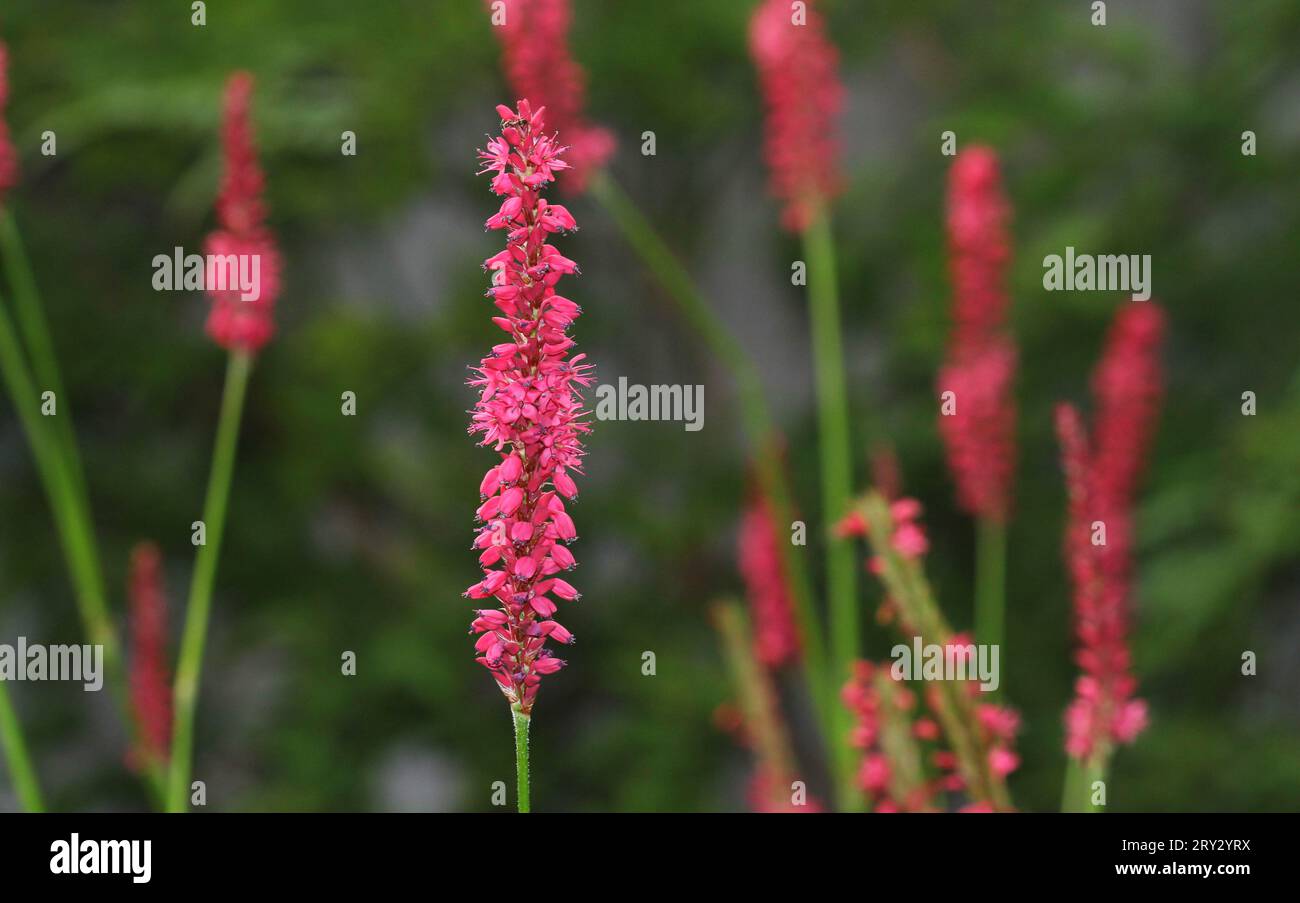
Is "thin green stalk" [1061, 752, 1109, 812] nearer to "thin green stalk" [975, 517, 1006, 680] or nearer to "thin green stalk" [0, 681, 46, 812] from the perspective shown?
"thin green stalk" [975, 517, 1006, 680]

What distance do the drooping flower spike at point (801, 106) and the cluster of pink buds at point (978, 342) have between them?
189mm

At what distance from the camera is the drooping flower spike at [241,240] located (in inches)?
46.0

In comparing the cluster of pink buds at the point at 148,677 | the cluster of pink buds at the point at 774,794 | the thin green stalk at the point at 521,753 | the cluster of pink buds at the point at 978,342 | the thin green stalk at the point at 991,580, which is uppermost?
the cluster of pink buds at the point at 978,342

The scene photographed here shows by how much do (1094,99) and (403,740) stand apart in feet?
6.87

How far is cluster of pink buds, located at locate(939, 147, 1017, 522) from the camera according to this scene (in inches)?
53.7

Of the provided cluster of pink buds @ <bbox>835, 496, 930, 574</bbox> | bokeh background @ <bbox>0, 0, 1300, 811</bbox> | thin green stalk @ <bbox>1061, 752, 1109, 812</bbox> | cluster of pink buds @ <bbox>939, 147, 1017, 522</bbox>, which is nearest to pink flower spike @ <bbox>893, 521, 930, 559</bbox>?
cluster of pink buds @ <bbox>835, 496, 930, 574</bbox>

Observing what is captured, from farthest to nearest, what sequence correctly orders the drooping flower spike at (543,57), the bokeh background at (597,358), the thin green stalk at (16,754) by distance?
the bokeh background at (597,358), the drooping flower spike at (543,57), the thin green stalk at (16,754)

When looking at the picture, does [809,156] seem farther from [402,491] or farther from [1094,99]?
[402,491]

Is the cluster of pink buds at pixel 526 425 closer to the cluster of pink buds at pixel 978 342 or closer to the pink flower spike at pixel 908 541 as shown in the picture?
the pink flower spike at pixel 908 541

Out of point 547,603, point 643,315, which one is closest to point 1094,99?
point 643,315

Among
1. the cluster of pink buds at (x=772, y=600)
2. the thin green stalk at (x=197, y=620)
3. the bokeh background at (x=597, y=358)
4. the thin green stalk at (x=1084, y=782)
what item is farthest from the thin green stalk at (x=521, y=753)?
the bokeh background at (x=597, y=358)

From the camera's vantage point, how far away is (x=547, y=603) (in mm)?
585

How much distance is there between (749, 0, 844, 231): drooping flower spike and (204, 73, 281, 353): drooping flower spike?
59 centimetres

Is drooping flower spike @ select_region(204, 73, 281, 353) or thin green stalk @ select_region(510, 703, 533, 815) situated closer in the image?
thin green stalk @ select_region(510, 703, 533, 815)
